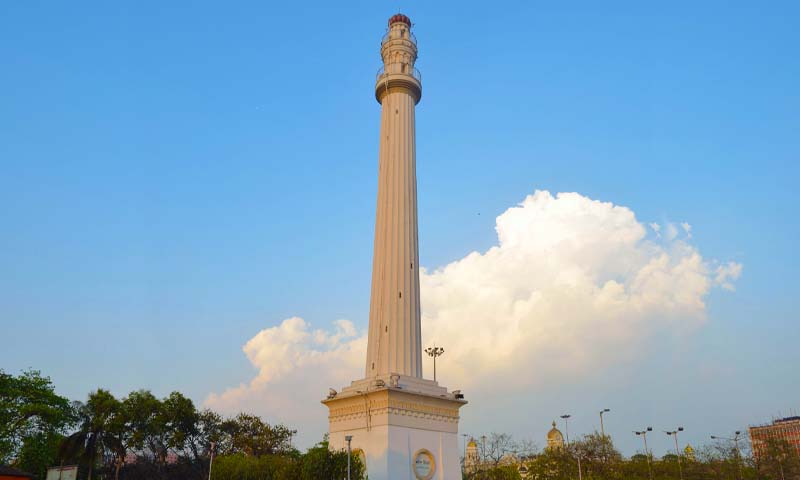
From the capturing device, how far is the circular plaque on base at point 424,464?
102ft

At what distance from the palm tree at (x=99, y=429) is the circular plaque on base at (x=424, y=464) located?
3165cm

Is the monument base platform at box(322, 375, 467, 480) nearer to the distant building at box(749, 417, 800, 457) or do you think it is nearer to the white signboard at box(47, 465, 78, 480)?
the white signboard at box(47, 465, 78, 480)

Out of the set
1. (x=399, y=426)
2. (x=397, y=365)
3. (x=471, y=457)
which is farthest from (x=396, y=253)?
(x=471, y=457)

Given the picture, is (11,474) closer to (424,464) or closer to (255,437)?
(424,464)

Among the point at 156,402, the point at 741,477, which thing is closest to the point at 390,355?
the point at 156,402

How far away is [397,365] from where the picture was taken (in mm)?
33031

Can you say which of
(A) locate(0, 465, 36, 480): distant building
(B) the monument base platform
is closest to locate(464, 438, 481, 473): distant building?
(B) the monument base platform

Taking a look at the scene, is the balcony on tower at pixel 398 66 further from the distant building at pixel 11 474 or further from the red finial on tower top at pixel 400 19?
the distant building at pixel 11 474

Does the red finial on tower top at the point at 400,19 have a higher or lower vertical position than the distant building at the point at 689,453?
higher

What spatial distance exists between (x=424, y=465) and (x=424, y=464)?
5cm

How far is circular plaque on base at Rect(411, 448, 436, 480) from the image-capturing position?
31078 mm

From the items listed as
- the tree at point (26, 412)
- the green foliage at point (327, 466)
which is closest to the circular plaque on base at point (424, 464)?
the green foliage at point (327, 466)

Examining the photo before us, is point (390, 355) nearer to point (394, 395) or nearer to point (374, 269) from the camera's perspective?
point (394, 395)

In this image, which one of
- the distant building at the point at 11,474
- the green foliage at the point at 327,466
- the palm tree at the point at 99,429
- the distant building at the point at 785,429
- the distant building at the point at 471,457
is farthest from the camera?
the distant building at the point at 785,429
